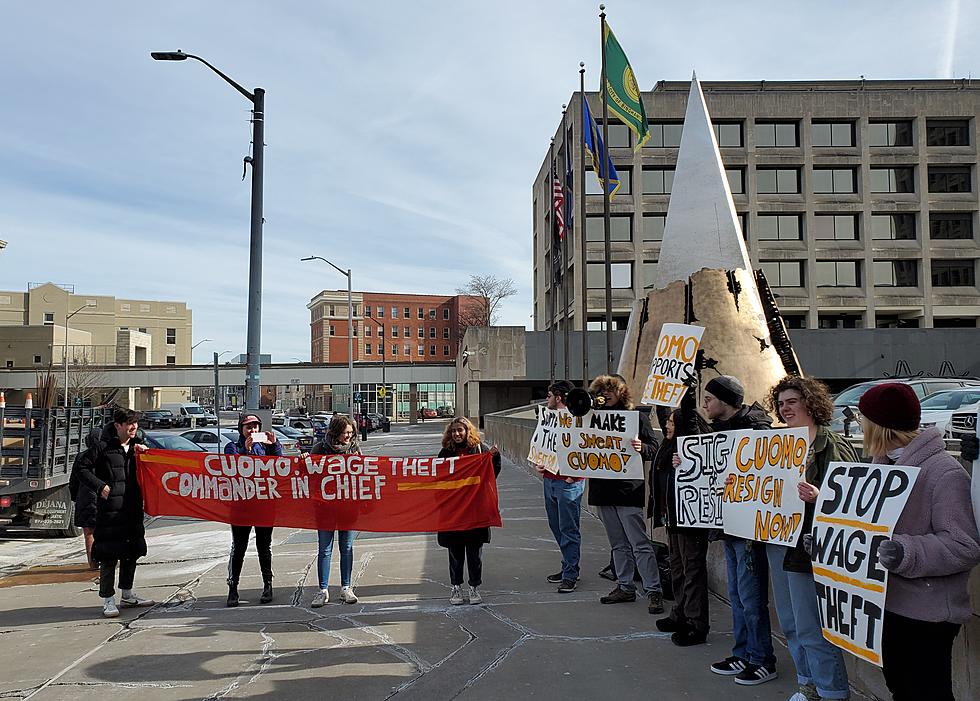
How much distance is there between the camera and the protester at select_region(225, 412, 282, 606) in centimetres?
734

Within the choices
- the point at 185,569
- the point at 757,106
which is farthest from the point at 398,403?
the point at 185,569

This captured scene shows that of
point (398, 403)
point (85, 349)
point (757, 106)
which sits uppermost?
point (757, 106)

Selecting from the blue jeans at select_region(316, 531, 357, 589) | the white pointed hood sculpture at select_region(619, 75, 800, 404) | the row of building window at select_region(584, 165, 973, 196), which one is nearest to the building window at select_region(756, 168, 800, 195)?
the row of building window at select_region(584, 165, 973, 196)

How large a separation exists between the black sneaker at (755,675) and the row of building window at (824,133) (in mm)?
50598

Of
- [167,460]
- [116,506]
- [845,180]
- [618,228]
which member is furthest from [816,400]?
[845,180]

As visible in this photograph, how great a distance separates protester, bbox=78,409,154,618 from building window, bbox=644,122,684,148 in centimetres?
4946

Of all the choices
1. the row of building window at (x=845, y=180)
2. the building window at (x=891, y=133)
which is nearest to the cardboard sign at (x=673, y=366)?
the row of building window at (x=845, y=180)

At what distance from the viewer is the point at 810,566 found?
4297mm

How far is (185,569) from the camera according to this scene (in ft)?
30.0

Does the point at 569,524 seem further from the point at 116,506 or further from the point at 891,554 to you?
the point at 891,554

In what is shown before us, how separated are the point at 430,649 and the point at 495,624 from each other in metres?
0.80

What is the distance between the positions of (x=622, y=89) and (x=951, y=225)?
1789 inches

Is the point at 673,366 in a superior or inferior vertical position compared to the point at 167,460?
superior

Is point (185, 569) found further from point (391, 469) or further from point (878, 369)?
point (878, 369)
